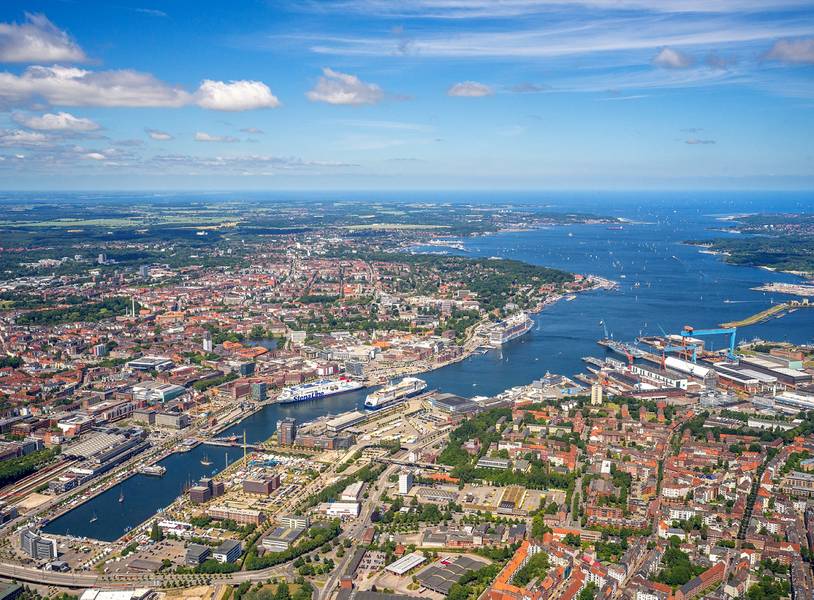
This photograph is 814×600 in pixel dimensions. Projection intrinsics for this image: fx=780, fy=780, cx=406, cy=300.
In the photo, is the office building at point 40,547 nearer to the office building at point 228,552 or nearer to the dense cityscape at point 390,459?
the dense cityscape at point 390,459

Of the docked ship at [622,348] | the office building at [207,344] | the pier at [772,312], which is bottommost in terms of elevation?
the office building at [207,344]

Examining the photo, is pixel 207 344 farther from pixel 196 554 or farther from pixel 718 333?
pixel 718 333

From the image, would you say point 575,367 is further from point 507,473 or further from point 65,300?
point 65,300

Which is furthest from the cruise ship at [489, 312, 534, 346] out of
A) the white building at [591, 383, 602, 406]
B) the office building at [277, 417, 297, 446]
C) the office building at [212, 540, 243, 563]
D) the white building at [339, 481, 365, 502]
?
the office building at [212, 540, 243, 563]

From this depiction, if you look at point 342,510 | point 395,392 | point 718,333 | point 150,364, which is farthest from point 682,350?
point 150,364

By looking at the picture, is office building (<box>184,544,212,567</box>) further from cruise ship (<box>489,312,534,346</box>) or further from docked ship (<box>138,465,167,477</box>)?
cruise ship (<box>489,312,534,346</box>)

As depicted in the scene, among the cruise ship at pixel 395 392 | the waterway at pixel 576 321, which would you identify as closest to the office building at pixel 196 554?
the waterway at pixel 576 321

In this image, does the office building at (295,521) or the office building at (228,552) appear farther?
the office building at (295,521)

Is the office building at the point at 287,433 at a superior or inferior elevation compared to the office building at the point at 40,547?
superior
